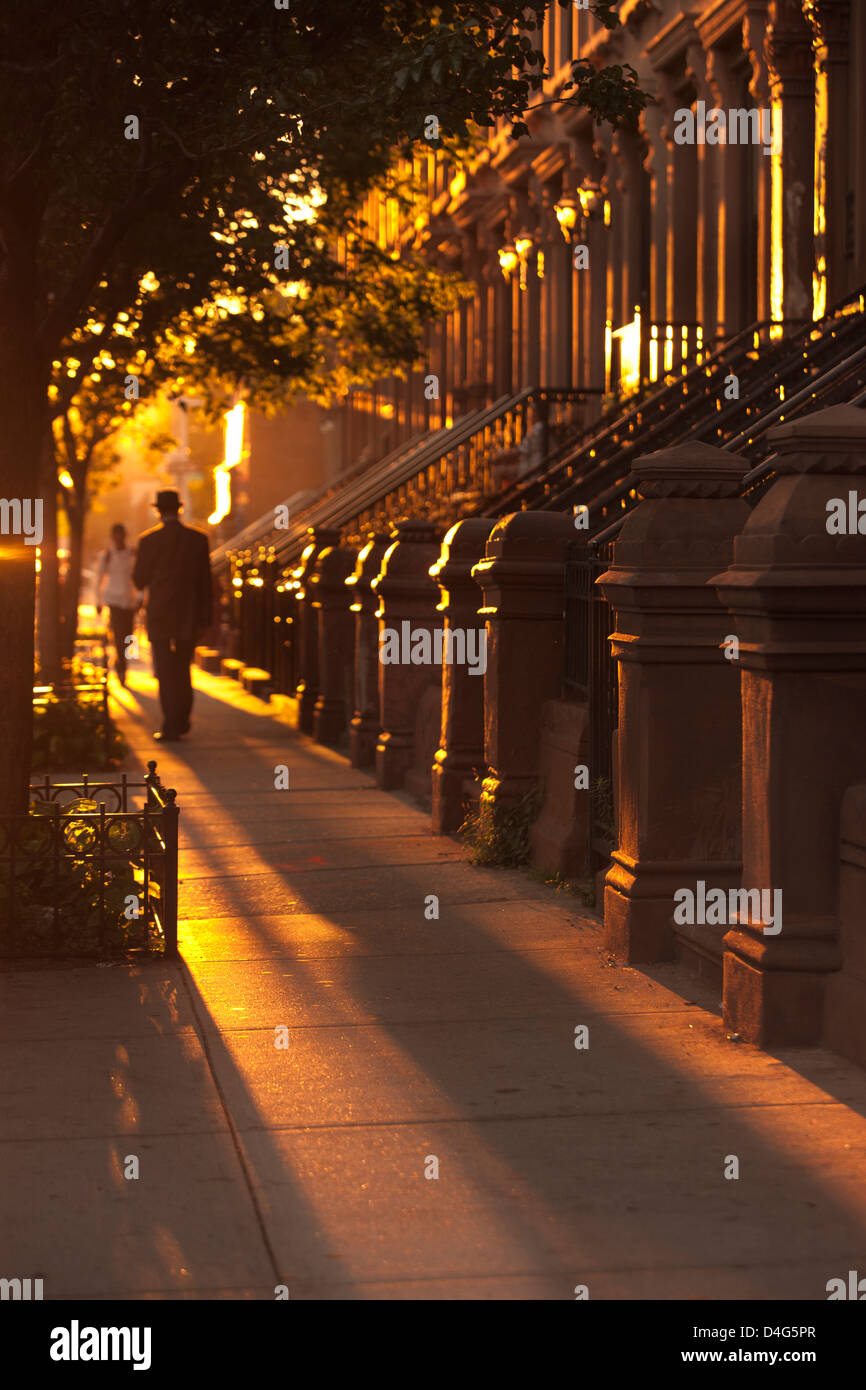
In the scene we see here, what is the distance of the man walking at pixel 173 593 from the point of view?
16.9 metres

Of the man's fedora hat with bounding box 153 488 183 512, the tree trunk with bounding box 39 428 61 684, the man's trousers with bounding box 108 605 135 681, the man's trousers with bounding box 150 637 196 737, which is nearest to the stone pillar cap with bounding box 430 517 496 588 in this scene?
the man's trousers with bounding box 150 637 196 737

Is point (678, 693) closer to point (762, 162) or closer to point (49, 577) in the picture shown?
point (762, 162)

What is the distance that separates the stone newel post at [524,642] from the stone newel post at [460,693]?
46.7 inches

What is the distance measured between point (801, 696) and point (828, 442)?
79cm

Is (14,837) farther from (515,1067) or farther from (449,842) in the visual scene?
(449,842)

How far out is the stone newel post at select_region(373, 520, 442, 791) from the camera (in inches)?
532

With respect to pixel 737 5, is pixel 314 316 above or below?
below

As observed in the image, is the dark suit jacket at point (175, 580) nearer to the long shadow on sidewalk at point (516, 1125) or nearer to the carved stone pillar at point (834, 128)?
the carved stone pillar at point (834, 128)

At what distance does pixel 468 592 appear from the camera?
1136cm

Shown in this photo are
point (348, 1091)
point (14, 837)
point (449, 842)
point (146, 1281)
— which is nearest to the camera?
point (146, 1281)

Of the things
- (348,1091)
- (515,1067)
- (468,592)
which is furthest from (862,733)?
(468,592)

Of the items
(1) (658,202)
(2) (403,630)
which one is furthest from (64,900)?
(1) (658,202)

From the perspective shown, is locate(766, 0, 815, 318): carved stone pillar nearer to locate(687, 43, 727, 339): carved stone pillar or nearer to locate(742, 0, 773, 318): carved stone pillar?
locate(742, 0, 773, 318): carved stone pillar

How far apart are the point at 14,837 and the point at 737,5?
1331cm
